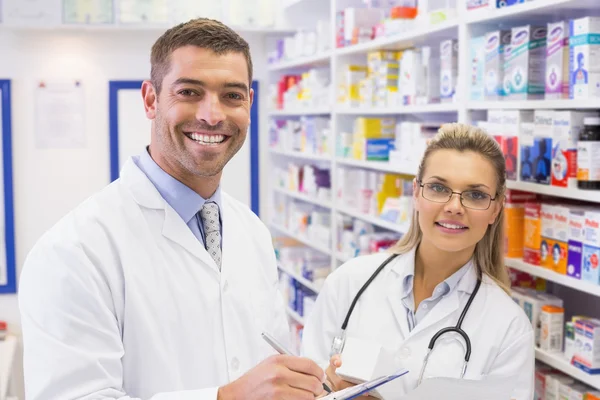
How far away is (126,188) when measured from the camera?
5.77ft

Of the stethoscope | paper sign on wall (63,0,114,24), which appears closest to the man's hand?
the stethoscope

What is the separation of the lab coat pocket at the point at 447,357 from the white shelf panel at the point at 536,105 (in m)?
0.86

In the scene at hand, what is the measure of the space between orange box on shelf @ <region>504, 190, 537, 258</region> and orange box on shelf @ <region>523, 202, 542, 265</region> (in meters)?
0.04

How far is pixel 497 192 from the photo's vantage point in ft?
7.73

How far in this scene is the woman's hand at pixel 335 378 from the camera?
2.05 meters

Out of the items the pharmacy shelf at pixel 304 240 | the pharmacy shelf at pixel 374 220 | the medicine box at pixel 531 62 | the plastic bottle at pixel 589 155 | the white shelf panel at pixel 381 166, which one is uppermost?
the medicine box at pixel 531 62

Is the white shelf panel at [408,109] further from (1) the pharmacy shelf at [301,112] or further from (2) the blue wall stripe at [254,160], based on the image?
(2) the blue wall stripe at [254,160]

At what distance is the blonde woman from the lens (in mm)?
2230

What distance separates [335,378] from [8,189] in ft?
14.2

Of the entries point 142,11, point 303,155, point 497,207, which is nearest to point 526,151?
point 497,207

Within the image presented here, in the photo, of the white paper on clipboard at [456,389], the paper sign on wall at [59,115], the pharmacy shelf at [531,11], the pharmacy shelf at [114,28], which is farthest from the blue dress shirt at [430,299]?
the paper sign on wall at [59,115]

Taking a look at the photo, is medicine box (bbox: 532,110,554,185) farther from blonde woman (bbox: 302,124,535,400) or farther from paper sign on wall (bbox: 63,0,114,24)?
paper sign on wall (bbox: 63,0,114,24)

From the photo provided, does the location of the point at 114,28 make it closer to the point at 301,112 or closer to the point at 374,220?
the point at 301,112

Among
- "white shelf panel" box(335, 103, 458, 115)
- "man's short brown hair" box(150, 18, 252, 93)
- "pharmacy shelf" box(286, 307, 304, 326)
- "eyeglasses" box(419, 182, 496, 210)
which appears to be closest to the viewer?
"man's short brown hair" box(150, 18, 252, 93)
